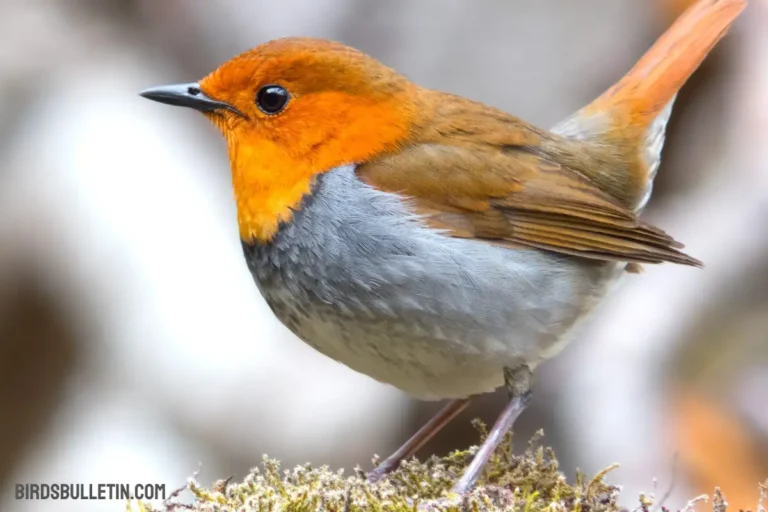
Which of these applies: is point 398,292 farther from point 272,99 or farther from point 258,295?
point 258,295

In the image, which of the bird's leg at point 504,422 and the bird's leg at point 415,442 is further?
the bird's leg at point 415,442

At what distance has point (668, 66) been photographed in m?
3.90

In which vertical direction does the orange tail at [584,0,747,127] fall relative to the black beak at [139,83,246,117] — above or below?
above

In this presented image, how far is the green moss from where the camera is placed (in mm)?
2617

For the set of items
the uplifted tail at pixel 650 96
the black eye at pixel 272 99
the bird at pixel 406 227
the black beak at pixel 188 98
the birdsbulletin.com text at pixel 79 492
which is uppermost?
the uplifted tail at pixel 650 96

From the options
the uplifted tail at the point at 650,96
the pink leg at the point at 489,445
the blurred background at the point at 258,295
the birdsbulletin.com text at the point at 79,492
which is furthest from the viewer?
the blurred background at the point at 258,295

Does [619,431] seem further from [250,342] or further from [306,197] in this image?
[306,197]

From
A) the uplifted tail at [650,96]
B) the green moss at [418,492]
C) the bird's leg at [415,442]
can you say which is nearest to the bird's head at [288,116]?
the green moss at [418,492]

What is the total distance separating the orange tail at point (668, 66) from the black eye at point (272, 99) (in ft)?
4.65

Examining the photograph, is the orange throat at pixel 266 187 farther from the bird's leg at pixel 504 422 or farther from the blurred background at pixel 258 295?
the blurred background at pixel 258 295

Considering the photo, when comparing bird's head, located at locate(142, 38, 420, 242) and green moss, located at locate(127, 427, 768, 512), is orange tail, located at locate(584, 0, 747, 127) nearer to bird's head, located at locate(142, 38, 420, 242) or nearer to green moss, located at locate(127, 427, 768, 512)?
bird's head, located at locate(142, 38, 420, 242)

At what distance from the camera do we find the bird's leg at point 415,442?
10.7 feet

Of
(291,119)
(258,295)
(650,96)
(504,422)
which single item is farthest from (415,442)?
(258,295)

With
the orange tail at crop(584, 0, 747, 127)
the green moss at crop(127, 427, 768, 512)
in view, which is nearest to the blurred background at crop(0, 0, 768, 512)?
the orange tail at crop(584, 0, 747, 127)
